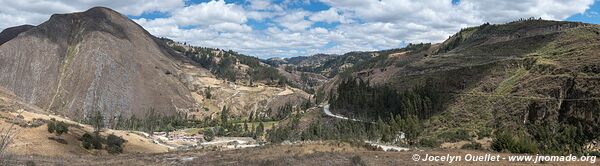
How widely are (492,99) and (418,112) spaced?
17.5 metres

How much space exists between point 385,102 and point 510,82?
33.0 meters

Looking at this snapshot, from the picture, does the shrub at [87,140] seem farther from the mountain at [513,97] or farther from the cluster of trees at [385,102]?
the cluster of trees at [385,102]

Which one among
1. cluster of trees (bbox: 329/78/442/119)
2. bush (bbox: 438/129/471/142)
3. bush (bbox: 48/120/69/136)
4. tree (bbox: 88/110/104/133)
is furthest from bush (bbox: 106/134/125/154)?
cluster of trees (bbox: 329/78/442/119)

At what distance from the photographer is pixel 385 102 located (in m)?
130

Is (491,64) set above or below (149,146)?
above

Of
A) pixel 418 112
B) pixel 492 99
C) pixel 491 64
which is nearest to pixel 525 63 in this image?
pixel 491 64

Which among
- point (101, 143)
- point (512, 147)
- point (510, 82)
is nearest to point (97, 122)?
point (101, 143)

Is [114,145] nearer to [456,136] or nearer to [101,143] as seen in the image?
[101,143]


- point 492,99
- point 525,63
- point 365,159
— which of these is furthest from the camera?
point 525,63

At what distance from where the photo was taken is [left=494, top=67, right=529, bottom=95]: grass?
355ft

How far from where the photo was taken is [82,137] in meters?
72.6

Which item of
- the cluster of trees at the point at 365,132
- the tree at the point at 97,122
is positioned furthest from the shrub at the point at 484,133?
the tree at the point at 97,122

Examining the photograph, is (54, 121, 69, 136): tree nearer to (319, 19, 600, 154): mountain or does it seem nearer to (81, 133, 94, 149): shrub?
(81, 133, 94, 149): shrub

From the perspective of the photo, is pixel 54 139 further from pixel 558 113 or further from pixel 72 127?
pixel 558 113
